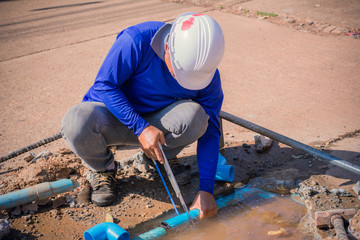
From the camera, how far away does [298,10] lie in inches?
270

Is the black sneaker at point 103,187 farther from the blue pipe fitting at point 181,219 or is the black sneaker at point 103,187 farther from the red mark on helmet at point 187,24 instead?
the red mark on helmet at point 187,24

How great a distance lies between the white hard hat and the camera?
2.24m

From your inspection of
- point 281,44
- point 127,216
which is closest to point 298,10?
point 281,44

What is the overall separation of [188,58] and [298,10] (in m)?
5.31

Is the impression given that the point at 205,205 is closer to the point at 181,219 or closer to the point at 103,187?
the point at 181,219

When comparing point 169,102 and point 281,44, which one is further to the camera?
point 281,44

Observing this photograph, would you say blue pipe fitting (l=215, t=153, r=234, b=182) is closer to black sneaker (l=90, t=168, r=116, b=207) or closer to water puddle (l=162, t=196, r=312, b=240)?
water puddle (l=162, t=196, r=312, b=240)

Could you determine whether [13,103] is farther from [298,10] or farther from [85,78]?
[298,10]

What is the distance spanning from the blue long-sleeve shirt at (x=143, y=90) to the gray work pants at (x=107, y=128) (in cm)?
10

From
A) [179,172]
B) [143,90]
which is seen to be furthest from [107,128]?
[179,172]

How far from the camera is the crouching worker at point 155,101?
7.55ft

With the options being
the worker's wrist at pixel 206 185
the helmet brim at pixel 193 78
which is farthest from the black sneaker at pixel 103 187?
the helmet brim at pixel 193 78

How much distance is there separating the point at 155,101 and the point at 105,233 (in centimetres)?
96

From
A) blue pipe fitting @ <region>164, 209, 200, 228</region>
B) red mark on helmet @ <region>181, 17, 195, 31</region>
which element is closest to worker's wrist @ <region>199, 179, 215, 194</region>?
blue pipe fitting @ <region>164, 209, 200, 228</region>
